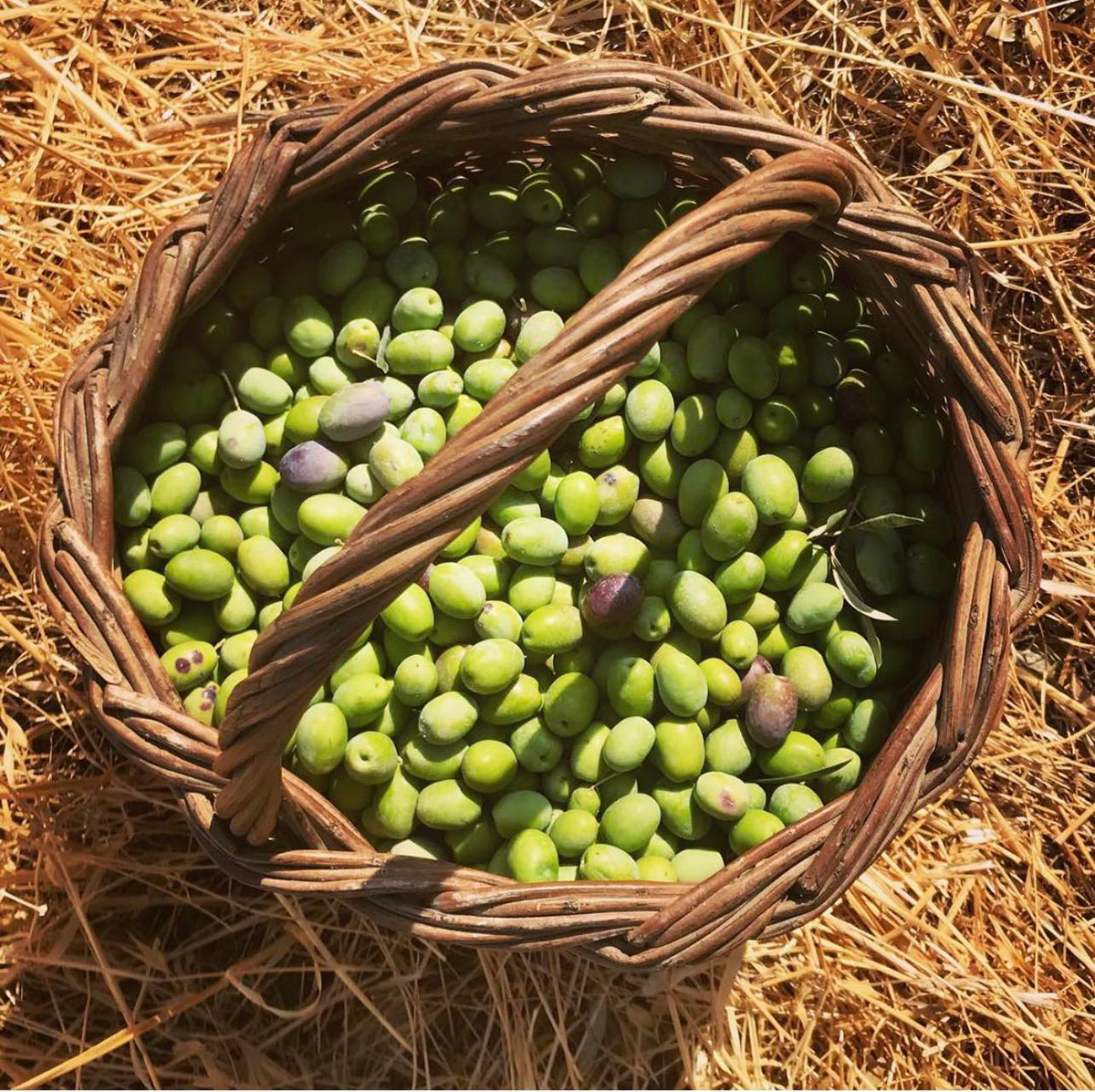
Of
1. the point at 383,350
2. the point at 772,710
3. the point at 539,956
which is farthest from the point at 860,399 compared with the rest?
the point at 539,956

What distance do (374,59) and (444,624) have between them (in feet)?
3.38

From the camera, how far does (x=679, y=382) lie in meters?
1.43

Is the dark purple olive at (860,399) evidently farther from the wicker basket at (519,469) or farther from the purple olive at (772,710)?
the purple olive at (772,710)

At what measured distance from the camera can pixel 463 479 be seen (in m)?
0.98

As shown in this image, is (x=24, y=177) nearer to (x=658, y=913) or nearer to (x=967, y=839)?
(x=658, y=913)

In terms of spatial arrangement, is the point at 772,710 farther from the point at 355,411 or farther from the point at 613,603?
the point at 355,411

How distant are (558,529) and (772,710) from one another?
332 mm

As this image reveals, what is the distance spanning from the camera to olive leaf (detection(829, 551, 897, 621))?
1.36 m

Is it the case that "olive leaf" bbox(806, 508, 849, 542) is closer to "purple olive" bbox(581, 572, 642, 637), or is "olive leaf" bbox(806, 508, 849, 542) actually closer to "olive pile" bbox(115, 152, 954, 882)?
"olive pile" bbox(115, 152, 954, 882)

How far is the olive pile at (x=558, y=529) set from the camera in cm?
Result: 133

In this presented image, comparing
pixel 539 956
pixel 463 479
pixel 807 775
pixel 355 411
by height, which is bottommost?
pixel 539 956

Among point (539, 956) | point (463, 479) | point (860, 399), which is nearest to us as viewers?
point (463, 479)

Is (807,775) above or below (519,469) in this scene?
below

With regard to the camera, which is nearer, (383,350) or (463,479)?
(463,479)
